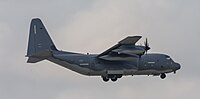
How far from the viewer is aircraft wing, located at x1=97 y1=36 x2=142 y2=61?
178 meters

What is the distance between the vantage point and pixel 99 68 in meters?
182

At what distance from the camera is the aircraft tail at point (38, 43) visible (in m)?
180

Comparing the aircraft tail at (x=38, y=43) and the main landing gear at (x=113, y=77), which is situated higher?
the aircraft tail at (x=38, y=43)

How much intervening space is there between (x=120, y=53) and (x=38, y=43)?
31.4 ft

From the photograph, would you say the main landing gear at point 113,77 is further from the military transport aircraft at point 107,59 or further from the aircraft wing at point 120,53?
the aircraft wing at point 120,53

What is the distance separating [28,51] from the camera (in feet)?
593

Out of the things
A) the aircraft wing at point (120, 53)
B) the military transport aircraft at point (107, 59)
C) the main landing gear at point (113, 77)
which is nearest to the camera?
the aircraft wing at point (120, 53)

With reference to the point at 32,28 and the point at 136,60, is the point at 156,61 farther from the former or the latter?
the point at 32,28

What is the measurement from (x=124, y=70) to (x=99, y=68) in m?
3.14

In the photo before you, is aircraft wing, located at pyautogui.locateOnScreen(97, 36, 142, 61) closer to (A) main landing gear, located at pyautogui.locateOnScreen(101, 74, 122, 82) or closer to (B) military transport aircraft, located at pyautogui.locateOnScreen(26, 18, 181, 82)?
(B) military transport aircraft, located at pyautogui.locateOnScreen(26, 18, 181, 82)

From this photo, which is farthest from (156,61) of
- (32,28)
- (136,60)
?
(32,28)

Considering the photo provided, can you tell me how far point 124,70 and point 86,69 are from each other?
15.7 feet

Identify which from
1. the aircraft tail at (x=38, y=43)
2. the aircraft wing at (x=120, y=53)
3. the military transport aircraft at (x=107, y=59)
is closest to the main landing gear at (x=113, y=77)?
the military transport aircraft at (x=107, y=59)

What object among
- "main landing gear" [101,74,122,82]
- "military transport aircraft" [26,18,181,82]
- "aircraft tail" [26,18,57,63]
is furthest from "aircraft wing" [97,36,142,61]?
"aircraft tail" [26,18,57,63]
